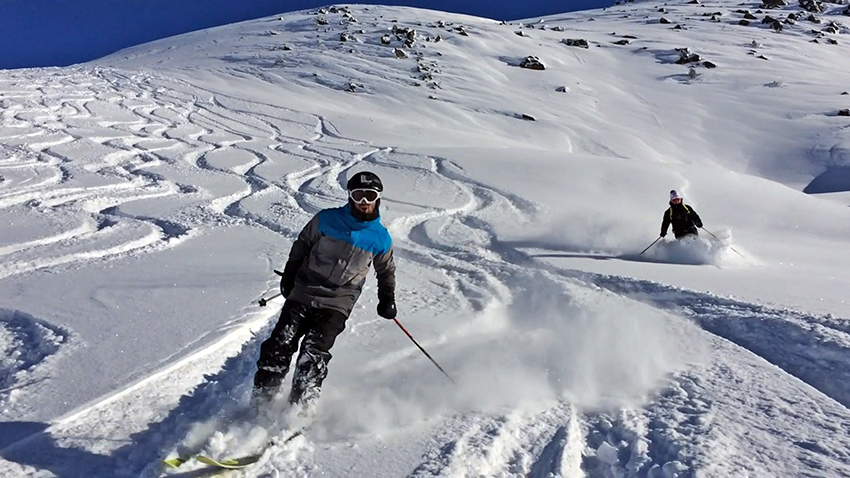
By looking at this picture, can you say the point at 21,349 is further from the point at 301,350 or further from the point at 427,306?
the point at 427,306

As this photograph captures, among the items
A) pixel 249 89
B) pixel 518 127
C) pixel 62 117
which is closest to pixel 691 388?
pixel 62 117

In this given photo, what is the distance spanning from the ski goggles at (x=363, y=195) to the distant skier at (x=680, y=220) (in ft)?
20.6

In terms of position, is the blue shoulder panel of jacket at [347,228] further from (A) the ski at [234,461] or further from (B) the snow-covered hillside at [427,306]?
(A) the ski at [234,461]

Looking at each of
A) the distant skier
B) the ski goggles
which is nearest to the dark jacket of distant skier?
the ski goggles

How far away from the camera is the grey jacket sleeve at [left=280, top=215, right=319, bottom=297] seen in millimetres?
3750

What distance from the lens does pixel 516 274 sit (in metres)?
7.29

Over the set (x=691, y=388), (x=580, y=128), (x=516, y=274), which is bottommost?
(x=580, y=128)

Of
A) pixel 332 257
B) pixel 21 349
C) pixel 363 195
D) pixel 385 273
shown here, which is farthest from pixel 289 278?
→ pixel 21 349

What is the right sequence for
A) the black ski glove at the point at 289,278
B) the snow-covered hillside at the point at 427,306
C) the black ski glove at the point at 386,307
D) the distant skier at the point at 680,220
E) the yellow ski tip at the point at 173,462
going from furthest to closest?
the distant skier at the point at 680,220 < the black ski glove at the point at 386,307 < the black ski glove at the point at 289,278 < the snow-covered hillside at the point at 427,306 < the yellow ski tip at the point at 173,462

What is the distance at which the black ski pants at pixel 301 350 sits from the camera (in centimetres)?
363

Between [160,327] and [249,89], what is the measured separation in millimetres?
26430

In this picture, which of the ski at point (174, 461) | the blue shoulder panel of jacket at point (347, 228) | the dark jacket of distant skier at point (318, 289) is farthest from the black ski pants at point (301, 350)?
the ski at point (174, 461)

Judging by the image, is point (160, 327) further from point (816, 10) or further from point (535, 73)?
point (816, 10)

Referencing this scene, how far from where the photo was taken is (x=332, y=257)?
3.74m
